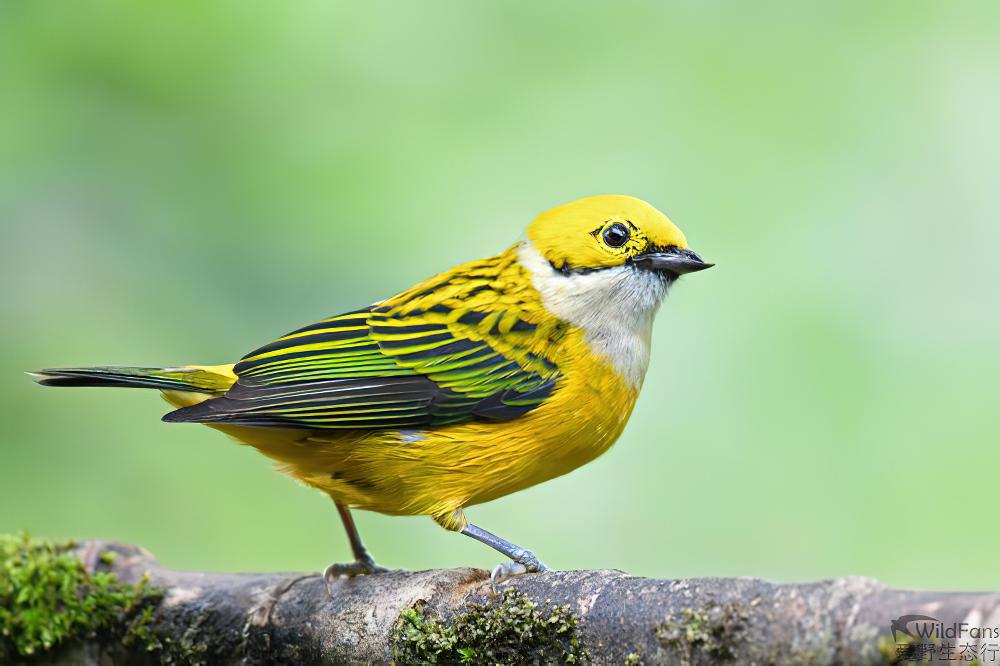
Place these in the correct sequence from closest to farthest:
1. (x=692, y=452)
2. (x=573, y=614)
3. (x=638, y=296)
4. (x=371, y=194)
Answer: (x=573, y=614)
(x=638, y=296)
(x=692, y=452)
(x=371, y=194)

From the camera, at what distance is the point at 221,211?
559cm

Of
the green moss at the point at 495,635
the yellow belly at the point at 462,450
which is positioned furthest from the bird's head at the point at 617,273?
the green moss at the point at 495,635

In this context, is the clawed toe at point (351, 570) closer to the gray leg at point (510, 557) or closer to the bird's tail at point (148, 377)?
the gray leg at point (510, 557)

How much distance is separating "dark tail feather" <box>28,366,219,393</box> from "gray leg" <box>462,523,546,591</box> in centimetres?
121

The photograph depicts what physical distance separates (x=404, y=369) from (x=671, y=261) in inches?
45.5

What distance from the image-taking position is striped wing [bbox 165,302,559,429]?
3.82 m

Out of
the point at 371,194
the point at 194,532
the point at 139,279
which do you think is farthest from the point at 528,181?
the point at 194,532

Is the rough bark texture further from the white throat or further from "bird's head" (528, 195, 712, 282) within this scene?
"bird's head" (528, 195, 712, 282)

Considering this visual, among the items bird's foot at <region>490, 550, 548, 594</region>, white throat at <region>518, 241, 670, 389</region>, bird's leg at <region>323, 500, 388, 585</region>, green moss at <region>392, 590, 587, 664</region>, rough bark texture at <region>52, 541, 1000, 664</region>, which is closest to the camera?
rough bark texture at <region>52, 541, 1000, 664</region>

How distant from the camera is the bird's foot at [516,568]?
3.30 metres

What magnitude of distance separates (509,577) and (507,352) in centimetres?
108

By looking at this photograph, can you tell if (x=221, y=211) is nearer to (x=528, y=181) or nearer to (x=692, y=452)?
(x=528, y=181)

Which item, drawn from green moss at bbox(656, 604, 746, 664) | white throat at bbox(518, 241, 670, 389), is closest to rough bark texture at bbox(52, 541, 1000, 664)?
green moss at bbox(656, 604, 746, 664)

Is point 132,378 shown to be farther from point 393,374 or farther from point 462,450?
point 462,450
